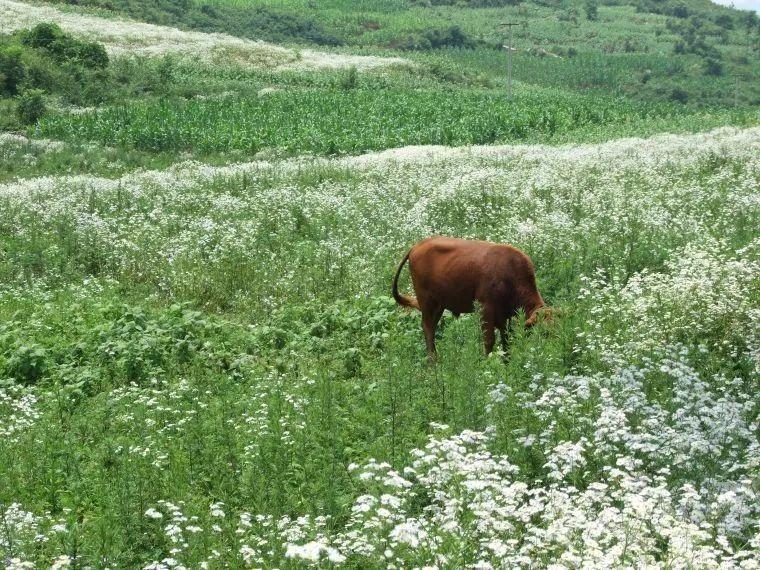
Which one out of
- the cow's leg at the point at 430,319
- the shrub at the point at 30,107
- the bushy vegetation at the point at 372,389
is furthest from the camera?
the shrub at the point at 30,107

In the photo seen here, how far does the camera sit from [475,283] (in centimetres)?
997

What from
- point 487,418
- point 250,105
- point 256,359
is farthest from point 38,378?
point 250,105

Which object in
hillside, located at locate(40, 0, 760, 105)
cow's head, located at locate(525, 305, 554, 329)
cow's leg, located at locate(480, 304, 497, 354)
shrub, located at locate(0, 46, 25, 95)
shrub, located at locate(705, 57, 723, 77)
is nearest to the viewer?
cow's head, located at locate(525, 305, 554, 329)

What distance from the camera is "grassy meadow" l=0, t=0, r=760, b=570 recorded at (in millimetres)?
5473

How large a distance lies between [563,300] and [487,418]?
4.55 meters

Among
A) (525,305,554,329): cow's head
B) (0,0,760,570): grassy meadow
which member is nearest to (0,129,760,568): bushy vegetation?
(0,0,760,570): grassy meadow

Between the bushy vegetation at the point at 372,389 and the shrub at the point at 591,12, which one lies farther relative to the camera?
the shrub at the point at 591,12

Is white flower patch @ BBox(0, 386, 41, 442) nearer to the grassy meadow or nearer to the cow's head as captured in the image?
the grassy meadow

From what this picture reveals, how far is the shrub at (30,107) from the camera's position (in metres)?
37.4

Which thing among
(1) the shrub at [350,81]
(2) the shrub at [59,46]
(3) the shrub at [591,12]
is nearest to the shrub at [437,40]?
(3) the shrub at [591,12]

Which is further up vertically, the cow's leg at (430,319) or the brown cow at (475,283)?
the brown cow at (475,283)

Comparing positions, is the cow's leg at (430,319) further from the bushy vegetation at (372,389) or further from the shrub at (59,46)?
the shrub at (59,46)

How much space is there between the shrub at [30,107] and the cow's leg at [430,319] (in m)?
31.8

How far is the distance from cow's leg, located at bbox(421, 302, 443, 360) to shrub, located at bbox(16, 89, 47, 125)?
31772 mm
